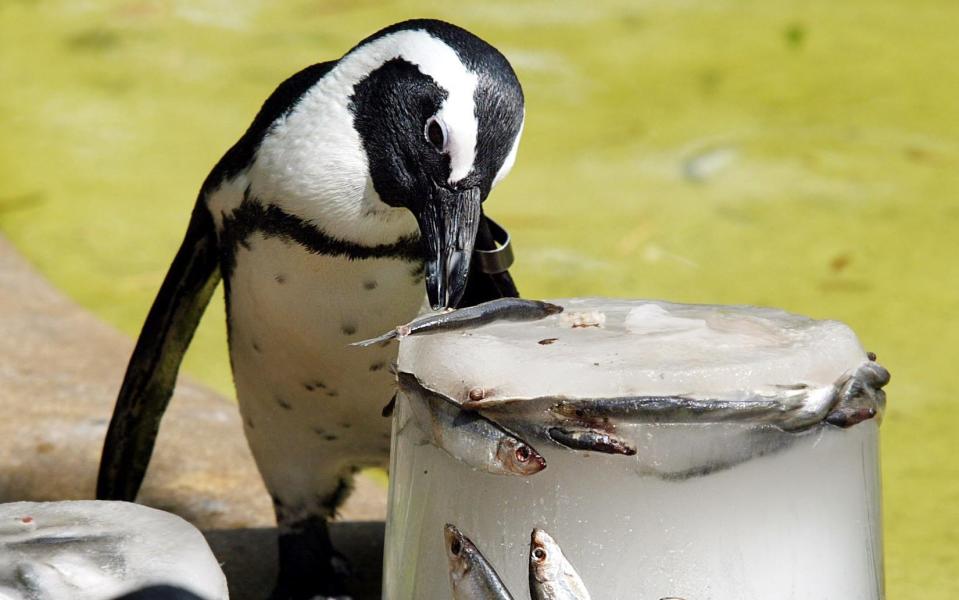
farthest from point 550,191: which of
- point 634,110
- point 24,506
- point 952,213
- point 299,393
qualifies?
point 24,506

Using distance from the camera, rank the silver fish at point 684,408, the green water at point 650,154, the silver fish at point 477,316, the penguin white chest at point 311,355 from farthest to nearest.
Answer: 1. the green water at point 650,154
2. the penguin white chest at point 311,355
3. the silver fish at point 477,316
4. the silver fish at point 684,408

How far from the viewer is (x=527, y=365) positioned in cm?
80

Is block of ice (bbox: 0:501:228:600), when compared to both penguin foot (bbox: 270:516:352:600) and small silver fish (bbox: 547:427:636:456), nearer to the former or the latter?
small silver fish (bbox: 547:427:636:456)

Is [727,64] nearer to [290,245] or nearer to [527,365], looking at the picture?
[290,245]

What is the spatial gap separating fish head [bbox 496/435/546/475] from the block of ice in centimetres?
20

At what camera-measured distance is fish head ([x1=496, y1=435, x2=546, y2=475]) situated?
0.76 meters

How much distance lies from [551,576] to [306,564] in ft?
1.80

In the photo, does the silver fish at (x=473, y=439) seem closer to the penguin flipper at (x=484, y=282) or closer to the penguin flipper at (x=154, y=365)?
the penguin flipper at (x=484, y=282)

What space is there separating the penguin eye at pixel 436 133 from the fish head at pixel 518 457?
0.31 meters

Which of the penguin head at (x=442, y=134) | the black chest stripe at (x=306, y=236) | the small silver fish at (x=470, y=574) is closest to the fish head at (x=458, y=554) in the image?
the small silver fish at (x=470, y=574)

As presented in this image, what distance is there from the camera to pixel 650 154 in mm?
2826

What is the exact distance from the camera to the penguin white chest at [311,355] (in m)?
1.11

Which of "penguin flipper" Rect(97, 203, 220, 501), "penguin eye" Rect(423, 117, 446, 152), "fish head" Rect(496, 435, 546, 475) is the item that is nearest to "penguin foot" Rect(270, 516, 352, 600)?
"penguin flipper" Rect(97, 203, 220, 501)

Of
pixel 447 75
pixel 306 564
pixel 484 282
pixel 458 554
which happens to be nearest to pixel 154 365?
pixel 306 564
